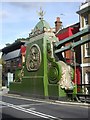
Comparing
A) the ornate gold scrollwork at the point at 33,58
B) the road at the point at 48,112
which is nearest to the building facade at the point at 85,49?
the ornate gold scrollwork at the point at 33,58

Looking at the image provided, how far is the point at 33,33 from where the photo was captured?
3397 centimetres

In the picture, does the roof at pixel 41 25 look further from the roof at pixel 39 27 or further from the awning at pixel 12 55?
the awning at pixel 12 55

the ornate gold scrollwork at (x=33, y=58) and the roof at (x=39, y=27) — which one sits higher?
the roof at (x=39, y=27)

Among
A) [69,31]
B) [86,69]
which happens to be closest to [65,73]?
[86,69]

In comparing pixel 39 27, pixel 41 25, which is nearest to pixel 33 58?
pixel 39 27

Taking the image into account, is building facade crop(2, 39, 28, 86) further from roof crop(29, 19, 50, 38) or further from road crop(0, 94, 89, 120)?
road crop(0, 94, 89, 120)

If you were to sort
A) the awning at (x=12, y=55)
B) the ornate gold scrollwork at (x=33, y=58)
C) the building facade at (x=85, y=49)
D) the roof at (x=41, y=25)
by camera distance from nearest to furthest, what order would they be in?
the ornate gold scrollwork at (x=33, y=58)
the roof at (x=41, y=25)
the building facade at (x=85, y=49)
the awning at (x=12, y=55)

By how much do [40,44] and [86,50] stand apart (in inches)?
304

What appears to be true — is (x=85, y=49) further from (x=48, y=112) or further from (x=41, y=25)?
(x=48, y=112)

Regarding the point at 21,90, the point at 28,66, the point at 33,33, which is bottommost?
the point at 21,90

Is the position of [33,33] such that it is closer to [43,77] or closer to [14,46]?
[43,77]

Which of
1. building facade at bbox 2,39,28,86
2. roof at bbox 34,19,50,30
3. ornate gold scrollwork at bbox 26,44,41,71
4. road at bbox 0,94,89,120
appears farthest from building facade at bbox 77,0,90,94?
building facade at bbox 2,39,28,86

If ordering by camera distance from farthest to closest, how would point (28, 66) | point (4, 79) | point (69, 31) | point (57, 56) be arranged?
point (4, 79)
point (69, 31)
point (28, 66)
point (57, 56)

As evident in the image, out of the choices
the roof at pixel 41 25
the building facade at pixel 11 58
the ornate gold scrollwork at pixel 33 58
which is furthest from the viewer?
the building facade at pixel 11 58
